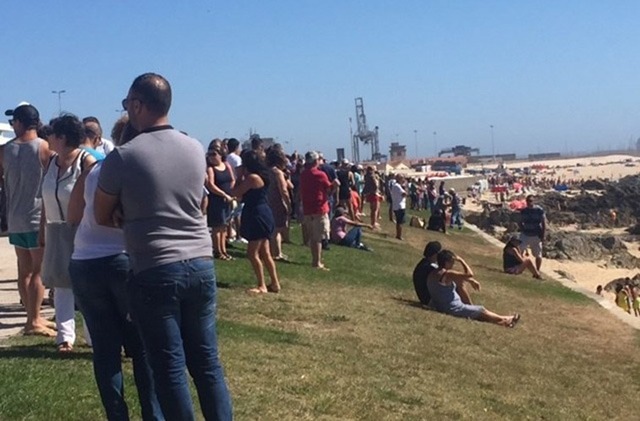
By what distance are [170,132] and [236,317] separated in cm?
527

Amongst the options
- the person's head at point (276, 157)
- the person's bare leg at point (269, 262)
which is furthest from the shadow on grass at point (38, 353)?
the person's head at point (276, 157)

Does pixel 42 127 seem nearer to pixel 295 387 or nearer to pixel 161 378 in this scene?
pixel 295 387

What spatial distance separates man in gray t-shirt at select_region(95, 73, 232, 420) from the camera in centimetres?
465

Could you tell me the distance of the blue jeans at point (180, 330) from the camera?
15.3ft

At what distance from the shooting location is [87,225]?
18.2ft

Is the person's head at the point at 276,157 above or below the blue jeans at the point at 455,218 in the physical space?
above

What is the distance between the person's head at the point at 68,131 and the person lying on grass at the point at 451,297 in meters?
7.45

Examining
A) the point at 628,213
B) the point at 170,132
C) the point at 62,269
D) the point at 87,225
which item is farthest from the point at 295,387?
the point at 628,213

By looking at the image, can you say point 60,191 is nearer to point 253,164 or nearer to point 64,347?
point 64,347

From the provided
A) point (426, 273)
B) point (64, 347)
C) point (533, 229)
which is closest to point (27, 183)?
point (64, 347)

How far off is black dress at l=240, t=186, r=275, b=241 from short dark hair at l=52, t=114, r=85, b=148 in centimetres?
443

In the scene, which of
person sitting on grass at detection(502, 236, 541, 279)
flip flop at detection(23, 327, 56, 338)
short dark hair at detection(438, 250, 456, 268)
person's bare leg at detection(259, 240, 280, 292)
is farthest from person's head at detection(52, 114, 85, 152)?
person sitting on grass at detection(502, 236, 541, 279)

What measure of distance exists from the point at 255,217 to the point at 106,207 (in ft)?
20.0

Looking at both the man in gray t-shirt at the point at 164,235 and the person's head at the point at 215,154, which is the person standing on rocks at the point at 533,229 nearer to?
the person's head at the point at 215,154
